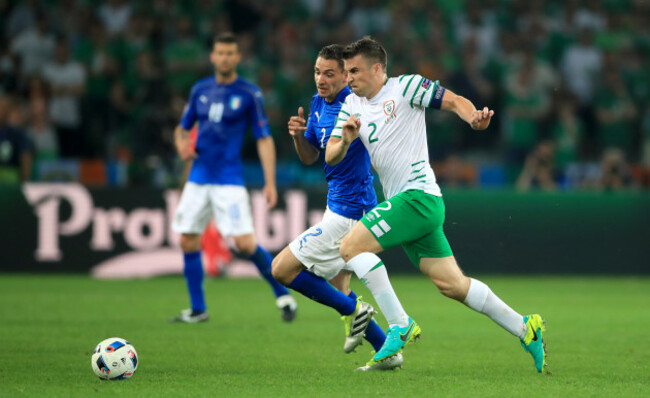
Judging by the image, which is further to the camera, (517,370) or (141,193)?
(141,193)

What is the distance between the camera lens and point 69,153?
16.2 meters

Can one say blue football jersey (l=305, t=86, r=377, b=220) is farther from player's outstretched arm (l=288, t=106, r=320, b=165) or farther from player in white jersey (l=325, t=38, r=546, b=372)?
player in white jersey (l=325, t=38, r=546, b=372)

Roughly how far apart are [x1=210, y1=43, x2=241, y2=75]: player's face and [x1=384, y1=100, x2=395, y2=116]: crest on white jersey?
143 inches

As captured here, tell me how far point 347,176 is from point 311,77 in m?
10.4

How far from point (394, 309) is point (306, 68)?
37.9 ft

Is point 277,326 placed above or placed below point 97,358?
below

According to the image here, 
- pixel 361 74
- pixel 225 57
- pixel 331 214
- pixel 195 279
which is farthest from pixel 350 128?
pixel 195 279

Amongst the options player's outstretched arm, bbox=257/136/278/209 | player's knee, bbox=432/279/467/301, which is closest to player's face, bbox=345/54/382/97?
player's knee, bbox=432/279/467/301

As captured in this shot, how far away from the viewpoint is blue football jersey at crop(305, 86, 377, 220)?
7.56 metres

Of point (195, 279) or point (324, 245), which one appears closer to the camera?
point (324, 245)

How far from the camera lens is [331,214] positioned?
7.57 m

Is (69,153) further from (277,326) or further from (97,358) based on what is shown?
(97,358)

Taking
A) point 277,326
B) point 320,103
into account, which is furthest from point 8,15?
point 320,103

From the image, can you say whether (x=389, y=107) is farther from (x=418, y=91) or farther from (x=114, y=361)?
(x=114, y=361)
